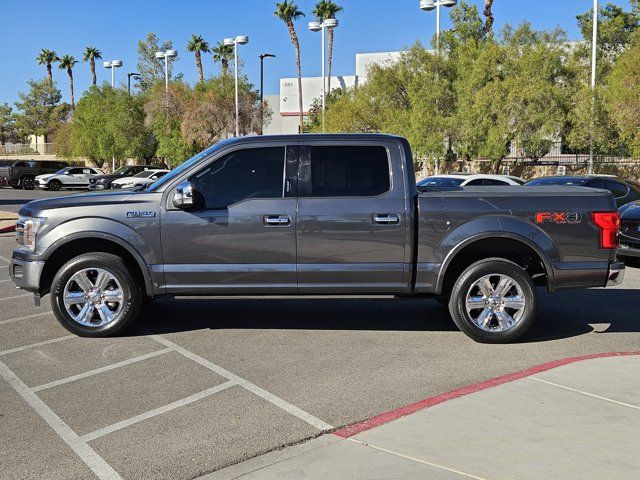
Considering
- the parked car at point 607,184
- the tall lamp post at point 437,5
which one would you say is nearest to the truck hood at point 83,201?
the parked car at point 607,184

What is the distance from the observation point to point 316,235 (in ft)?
22.8

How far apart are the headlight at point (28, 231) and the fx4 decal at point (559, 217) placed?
5074 mm

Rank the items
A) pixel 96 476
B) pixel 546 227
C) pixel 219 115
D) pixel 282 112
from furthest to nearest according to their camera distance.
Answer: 1. pixel 282 112
2. pixel 219 115
3. pixel 546 227
4. pixel 96 476

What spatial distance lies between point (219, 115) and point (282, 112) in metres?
33.1

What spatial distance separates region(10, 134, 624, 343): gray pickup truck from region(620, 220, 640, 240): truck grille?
535 centimetres

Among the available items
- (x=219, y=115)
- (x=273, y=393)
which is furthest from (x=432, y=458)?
(x=219, y=115)

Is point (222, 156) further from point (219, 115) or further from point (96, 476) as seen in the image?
point (219, 115)

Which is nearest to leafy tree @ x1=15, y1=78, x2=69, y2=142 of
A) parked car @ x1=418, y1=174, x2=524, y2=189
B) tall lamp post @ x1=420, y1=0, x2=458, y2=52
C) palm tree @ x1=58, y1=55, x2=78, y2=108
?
palm tree @ x1=58, y1=55, x2=78, y2=108

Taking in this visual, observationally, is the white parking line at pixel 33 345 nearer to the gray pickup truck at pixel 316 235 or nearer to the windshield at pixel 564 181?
the gray pickup truck at pixel 316 235

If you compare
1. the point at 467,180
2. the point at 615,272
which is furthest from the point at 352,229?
the point at 467,180

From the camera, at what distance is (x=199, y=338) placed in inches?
286

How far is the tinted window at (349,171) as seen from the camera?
23.2ft

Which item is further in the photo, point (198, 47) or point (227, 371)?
point (198, 47)

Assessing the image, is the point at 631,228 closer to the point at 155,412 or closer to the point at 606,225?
the point at 606,225
